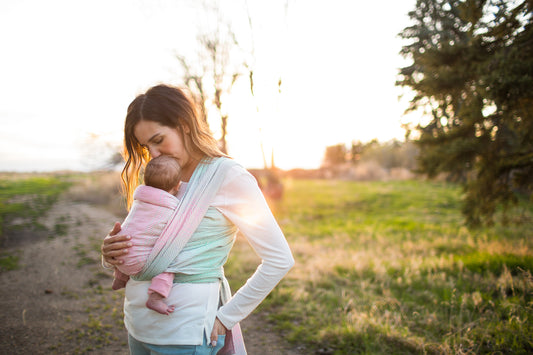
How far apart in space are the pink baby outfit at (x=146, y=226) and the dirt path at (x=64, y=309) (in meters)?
2.56

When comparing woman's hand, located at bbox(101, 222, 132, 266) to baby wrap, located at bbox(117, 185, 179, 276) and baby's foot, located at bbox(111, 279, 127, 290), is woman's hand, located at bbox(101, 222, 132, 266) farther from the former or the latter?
baby's foot, located at bbox(111, 279, 127, 290)

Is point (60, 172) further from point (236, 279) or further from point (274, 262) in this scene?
point (274, 262)

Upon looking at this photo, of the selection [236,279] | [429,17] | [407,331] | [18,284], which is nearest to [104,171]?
[18,284]

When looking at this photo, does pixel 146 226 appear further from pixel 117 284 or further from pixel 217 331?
pixel 217 331

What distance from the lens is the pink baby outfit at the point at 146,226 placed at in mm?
1327

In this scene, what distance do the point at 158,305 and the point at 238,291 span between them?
1.14 ft

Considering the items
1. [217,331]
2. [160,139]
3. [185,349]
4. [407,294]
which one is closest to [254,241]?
[217,331]

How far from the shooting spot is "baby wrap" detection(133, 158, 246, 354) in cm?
131

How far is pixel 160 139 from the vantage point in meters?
1.54

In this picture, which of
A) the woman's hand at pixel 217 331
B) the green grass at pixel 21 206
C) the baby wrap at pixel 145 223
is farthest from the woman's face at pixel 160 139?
the green grass at pixel 21 206

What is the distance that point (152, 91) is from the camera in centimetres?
156

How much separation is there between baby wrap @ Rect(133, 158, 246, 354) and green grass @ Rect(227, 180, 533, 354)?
8.68 ft

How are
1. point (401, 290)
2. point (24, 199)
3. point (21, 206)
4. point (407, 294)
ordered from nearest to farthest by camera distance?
point (407, 294) → point (401, 290) → point (21, 206) → point (24, 199)

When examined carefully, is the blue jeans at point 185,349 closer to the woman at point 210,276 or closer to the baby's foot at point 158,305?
the woman at point 210,276
